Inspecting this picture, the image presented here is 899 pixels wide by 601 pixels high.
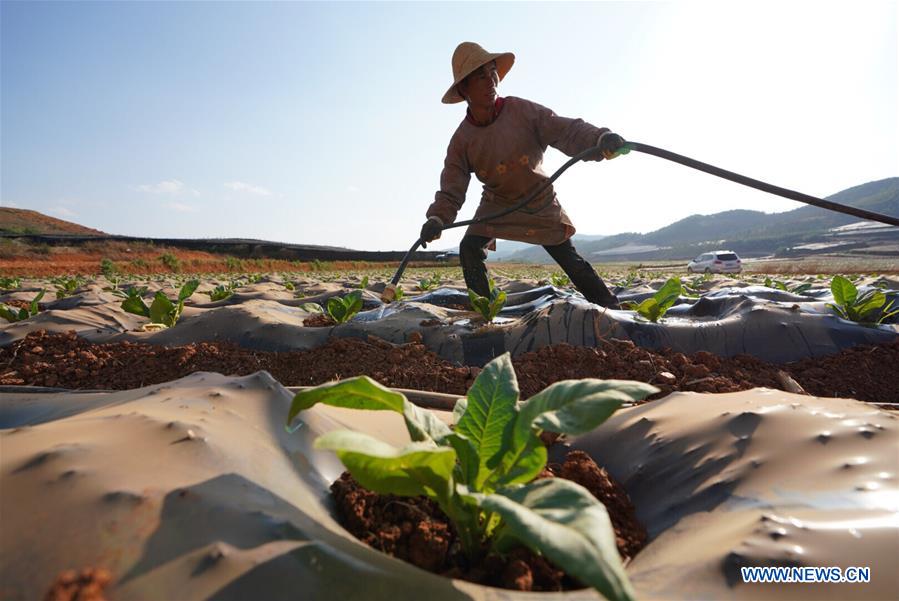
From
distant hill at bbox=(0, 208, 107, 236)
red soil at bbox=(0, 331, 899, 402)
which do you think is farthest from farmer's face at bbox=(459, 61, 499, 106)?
distant hill at bbox=(0, 208, 107, 236)

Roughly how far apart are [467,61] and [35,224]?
5191 cm

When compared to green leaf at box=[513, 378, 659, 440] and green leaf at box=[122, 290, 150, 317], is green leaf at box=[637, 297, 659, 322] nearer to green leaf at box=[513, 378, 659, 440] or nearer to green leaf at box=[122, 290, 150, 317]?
green leaf at box=[513, 378, 659, 440]

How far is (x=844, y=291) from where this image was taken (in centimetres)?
279

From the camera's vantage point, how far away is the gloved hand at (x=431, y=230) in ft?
12.6

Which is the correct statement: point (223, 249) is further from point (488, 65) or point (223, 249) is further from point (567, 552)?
point (567, 552)

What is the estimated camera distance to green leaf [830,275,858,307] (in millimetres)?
2773

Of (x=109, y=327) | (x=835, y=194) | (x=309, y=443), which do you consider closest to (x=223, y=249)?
(x=109, y=327)

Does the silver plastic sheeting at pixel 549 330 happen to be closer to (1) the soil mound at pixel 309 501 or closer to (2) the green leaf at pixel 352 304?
(2) the green leaf at pixel 352 304

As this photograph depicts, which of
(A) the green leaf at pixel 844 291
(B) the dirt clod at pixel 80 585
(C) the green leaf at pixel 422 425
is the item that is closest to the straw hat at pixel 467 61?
(A) the green leaf at pixel 844 291

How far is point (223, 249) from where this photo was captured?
27344mm

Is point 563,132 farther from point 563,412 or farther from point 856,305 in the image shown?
point 563,412

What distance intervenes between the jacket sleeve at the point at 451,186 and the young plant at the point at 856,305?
8.94 feet

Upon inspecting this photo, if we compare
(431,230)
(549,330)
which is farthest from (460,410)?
(431,230)

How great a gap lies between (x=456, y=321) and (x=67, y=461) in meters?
2.55
